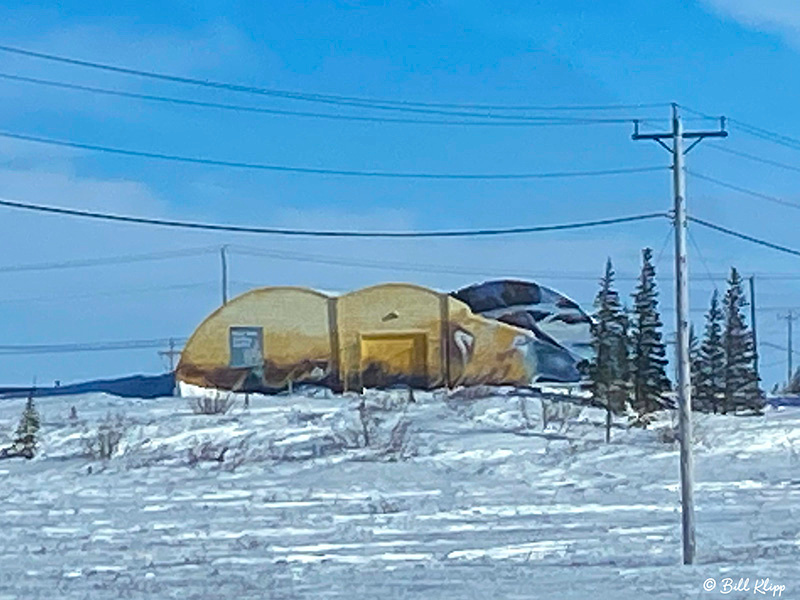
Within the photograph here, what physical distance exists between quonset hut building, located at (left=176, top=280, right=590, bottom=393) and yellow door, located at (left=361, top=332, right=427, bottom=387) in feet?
0.12

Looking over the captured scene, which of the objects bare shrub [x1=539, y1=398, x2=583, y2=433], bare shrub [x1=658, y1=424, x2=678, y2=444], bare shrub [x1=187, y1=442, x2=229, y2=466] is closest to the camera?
bare shrub [x1=187, y1=442, x2=229, y2=466]

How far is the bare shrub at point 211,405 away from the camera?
46.9 meters

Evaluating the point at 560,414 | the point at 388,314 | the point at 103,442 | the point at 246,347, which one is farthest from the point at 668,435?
the point at 246,347

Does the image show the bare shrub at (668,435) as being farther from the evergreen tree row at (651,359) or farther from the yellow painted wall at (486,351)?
the yellow painted wall at (486,351)

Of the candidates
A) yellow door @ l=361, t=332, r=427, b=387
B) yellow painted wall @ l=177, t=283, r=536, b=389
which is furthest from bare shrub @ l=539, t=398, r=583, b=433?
yellow door @ l=361, t=332, r=427, b=387

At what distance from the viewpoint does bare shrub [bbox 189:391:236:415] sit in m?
46.9

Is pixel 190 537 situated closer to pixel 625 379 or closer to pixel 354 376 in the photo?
pixel 625 379

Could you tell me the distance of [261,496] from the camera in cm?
3181

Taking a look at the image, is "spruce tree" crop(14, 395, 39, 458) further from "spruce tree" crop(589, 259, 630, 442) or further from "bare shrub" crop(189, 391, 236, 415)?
"spruce tree" crop(589, 259, 630, 442)

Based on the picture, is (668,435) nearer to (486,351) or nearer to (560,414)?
(560,414)

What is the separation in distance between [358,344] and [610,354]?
11.8 m

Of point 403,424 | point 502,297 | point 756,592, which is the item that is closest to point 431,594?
point 756,592

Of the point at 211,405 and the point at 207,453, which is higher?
the point at 211,405

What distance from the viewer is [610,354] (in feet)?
148
